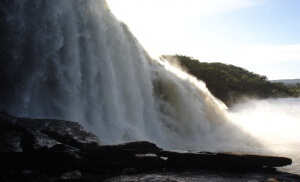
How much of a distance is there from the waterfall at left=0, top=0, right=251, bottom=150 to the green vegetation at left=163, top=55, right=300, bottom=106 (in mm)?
24417

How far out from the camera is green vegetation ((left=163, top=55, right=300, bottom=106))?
49125mm

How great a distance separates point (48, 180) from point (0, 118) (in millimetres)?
2466

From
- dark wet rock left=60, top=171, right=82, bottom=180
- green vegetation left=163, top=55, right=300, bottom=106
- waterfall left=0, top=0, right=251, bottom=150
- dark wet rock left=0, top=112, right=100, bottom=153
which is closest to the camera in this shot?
dark wet rock left=60, top=171, right=82, bottom=180

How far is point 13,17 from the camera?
11.7 meters

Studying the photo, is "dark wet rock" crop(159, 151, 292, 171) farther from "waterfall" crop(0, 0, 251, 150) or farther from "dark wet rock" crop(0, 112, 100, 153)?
"waterfall" crop(0, 0, 251, 150)

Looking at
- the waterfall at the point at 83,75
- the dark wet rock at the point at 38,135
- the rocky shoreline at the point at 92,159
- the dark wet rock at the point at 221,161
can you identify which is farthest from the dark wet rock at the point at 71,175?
the waterfall at the point at 83,75

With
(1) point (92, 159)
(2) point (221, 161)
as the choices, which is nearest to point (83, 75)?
(1) point (92, 159)

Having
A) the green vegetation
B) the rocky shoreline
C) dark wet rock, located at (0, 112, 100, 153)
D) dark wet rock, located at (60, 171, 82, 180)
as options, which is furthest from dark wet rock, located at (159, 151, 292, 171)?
the green vegetation

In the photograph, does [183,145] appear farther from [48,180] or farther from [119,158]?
[48,180]

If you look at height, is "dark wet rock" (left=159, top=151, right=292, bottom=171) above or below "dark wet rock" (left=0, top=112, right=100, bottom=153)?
below

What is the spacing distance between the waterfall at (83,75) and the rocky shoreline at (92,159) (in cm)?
340

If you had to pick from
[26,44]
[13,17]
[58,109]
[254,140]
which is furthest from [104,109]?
[254,140]

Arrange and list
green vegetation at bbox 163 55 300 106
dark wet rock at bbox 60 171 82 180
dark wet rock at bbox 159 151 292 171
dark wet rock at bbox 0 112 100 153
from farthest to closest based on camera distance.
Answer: green vegetation at bbox 163 55 300 106
dark wet rock at bbox 159 151 292 171
dark wet rock at bbox 0 112 100 153
dark wet rock at bbox 60 171 82 180

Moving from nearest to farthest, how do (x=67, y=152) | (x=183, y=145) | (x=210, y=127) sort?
1. (x=67, y=152)
2. (x=183, y=145)
3. (x=210, y=127)
